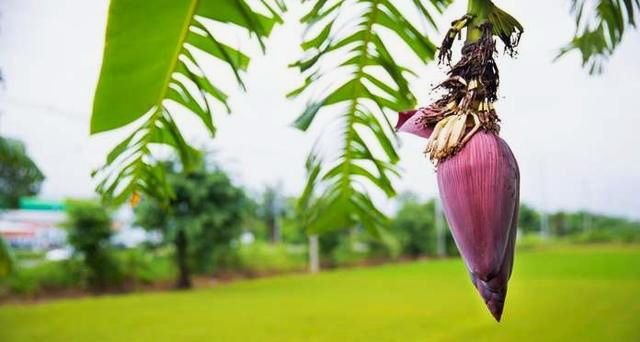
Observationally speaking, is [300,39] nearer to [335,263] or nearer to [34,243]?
[34,243]

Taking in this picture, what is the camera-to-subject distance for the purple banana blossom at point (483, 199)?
11 cm

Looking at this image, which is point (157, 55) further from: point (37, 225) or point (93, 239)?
point (37, 225)

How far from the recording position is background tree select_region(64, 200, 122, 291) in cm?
427

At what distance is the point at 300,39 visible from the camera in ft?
0.72

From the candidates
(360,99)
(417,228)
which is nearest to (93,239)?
(417,228)

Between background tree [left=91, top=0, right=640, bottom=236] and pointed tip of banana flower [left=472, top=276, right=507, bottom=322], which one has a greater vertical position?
background tree [left=91, top=0, right=640, bottom=236]

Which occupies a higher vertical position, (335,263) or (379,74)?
(379,74)

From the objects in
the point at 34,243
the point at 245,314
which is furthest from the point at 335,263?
the point at 245,314

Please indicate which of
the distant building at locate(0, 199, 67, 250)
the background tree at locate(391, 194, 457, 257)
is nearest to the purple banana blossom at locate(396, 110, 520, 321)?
the distant building at locate(0, 199, 67, 250)

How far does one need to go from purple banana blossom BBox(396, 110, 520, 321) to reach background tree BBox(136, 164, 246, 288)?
4.41 m

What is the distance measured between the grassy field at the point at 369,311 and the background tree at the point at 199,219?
0.38 meters

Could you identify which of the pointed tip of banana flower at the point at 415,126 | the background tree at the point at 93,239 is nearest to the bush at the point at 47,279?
the background tree at the point at 93,239

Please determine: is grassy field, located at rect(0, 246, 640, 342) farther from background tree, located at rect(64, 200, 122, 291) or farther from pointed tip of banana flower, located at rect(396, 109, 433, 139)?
pointed tip of banana flower, located at rect(396, 109, 433, 139)

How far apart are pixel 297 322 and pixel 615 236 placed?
2223mm
